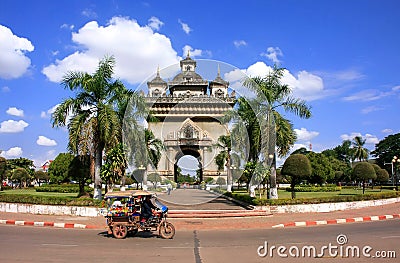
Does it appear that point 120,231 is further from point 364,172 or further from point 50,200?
point 364,172

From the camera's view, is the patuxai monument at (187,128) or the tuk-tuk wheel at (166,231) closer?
the tuk-tuk wheel at (166,231)

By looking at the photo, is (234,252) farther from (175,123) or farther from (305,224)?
(175,123)

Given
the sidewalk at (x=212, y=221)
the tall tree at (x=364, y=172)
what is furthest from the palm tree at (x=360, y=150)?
the sidewalk at (x=212, y=221)

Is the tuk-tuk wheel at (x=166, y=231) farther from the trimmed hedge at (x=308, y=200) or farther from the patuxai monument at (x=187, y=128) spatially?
the patuxai monument at (x=187, y=128)

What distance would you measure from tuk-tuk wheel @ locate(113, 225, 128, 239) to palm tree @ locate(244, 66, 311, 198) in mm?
12313

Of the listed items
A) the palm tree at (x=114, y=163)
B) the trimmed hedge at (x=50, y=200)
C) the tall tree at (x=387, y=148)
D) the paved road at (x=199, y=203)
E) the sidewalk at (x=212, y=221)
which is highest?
the tall tree at (x=387, y=148)

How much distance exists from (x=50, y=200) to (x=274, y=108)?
44.6ft

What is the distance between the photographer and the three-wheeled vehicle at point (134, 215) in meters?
12.3

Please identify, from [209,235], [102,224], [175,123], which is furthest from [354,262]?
[175,123]

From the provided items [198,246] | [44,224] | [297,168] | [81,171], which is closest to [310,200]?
[297,168]

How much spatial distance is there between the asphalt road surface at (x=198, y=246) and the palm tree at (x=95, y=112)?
7598 mm

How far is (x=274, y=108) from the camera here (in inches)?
911

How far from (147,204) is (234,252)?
4.37m

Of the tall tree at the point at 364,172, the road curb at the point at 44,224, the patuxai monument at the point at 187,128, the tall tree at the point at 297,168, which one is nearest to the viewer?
the road curb at the point at 44,224
